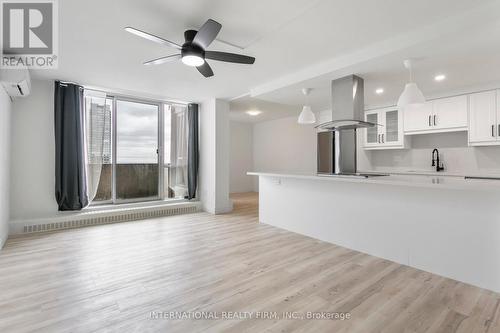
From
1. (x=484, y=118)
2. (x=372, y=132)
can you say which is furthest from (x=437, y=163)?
(x=372, y=132)

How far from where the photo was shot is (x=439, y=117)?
4.35m

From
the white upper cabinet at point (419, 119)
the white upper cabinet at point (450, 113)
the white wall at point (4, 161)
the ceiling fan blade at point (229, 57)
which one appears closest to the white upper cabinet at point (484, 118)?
the white upper cabinet at point (450, 113)

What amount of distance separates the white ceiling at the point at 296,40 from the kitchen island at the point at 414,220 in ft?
4.81

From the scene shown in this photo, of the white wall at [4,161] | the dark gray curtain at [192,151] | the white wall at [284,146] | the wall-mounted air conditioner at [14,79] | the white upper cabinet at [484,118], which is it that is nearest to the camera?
the wall-mounted air conditioner at [14,79]

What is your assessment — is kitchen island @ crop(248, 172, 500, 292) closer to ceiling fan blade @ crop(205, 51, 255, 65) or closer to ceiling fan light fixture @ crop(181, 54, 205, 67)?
ceiling fan blade @ crop(205, 51, 255, 65)

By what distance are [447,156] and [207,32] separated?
498 cm

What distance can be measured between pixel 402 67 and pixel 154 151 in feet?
16.0

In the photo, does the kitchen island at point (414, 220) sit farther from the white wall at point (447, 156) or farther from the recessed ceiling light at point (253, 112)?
the recessed ceiling light at point (253, 112)

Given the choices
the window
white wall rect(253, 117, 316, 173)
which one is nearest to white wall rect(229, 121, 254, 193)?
white wall rect(253, 117, 316, 173)

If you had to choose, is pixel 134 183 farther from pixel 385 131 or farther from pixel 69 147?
pixel 385 131

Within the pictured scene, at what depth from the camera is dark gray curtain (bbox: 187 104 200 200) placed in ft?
18.4

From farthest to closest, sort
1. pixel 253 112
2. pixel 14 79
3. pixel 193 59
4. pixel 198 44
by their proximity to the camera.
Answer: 1. pixel 253 112
2. pixel 14 79
3. pixel 193 59
4. pixel 198 44

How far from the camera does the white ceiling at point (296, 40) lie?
212 cm

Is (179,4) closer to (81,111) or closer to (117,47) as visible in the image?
(117,47)
